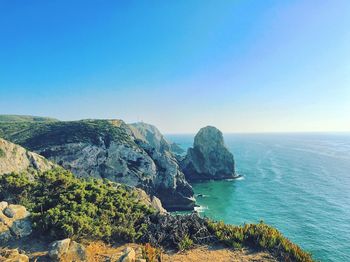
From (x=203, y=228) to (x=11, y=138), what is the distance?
82547 millimetres

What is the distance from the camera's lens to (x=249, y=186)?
88625 millimetres

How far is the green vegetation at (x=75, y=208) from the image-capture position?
50.8 feet

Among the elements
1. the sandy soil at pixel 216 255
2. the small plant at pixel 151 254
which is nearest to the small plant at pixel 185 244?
the sandy soil at pixel 216 255

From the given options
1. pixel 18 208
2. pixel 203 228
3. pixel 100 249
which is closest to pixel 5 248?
pixel 18 208

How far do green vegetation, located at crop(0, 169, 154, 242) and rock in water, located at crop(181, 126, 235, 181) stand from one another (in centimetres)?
8622

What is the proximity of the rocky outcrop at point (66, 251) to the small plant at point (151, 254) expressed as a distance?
3060mm

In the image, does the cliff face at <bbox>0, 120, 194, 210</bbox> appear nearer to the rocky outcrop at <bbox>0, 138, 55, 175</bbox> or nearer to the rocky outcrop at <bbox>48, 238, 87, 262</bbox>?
the rocky outcrop at <bbox>0, 138, 55, 175</bbox>

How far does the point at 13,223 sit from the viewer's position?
15.4m

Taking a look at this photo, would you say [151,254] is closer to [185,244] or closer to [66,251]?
[185,244]

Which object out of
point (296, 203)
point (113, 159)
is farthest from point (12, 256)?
point (296, 203)

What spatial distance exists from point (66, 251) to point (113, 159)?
58049 millimetres

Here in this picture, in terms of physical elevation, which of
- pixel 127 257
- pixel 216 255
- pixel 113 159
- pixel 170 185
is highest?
pixel 127 257

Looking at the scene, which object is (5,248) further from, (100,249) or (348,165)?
(348,165)

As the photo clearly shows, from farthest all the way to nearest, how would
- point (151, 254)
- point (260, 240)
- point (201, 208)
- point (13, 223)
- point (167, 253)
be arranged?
1. point (201, 208)
2. point (260, 240)
3. point (167, 253)
4. point (13, 223)
5. point (151, 254)
